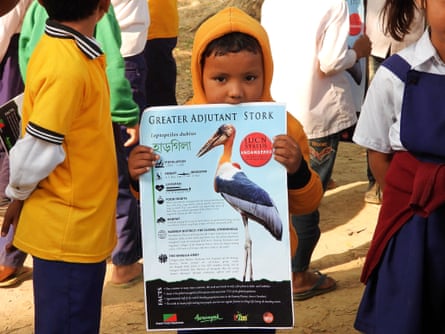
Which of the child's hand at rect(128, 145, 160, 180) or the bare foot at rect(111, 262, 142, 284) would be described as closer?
the child's hand at rect(128, 145, 160, 180)

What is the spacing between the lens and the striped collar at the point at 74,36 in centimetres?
286

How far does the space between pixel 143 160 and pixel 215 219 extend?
0.29 m

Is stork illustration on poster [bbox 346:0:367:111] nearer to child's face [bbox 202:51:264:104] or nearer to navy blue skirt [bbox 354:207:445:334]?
child's face [bbox 202:51:264:104]

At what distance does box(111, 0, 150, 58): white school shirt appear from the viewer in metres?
4.55

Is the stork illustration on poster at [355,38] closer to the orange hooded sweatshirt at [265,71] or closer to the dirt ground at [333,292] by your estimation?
the dirt ground at [333,292]

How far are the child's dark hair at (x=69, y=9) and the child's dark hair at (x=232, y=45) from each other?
0.43 meters

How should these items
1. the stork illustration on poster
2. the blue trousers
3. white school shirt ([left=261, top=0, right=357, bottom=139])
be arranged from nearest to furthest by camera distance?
white school shirt ([left=261, top=0, right=357, bottom=139]) → the blue trousers → the stork illustration on poster

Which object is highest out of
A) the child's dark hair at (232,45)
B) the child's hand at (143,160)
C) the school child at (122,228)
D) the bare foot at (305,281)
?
the child's dark hair at (232,45)

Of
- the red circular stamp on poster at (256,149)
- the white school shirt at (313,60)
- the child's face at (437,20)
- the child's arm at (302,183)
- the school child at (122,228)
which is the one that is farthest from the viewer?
the white school shirt at (313,60)

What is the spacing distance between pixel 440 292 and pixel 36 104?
1.41 meters

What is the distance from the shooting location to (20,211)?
299cm

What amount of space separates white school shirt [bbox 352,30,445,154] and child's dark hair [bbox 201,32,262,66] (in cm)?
42

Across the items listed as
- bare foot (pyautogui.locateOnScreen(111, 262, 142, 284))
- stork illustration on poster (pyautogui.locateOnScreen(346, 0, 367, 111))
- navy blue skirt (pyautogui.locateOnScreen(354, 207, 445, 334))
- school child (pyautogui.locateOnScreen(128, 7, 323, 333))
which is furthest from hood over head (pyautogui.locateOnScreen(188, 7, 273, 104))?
bare foot (pyautogui.locateOnScreen(111, 262, 142, 284))

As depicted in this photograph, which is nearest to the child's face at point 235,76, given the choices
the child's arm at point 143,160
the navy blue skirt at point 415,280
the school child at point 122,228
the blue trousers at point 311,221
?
the child's arm at point 143,160
